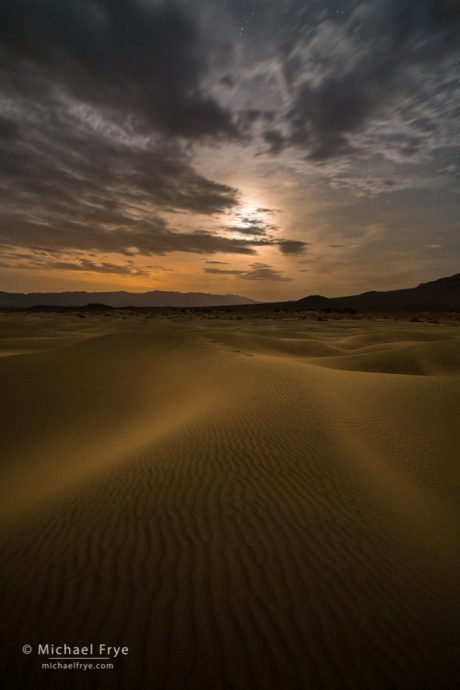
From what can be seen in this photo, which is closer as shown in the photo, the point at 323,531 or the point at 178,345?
the point at 323,531

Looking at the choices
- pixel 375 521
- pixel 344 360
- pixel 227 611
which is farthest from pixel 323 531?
pixel 344 360

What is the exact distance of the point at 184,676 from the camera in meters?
2.08

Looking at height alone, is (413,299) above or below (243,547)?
above

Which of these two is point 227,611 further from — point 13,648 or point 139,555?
point 13,648

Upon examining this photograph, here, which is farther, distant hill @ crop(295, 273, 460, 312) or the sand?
distant hill @ crop(295, 273, 460, 312)

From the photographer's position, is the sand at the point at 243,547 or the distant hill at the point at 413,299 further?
the distant hill at the point at 413,299

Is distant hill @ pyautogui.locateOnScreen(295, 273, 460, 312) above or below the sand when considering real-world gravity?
above

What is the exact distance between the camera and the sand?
2201 millimetres

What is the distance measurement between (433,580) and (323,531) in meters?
0.99

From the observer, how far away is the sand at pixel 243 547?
2.20 meters

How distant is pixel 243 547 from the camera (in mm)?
3133

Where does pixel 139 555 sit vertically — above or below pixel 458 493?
above

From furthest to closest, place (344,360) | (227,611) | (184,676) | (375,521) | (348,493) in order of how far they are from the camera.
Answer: (344,360) → (348,493) → (375,521) → (227,611) → (184,676)

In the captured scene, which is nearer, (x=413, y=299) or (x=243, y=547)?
(x=243, y=547)
